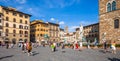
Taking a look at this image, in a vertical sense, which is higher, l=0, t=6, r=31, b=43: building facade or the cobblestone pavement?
l=0, t=6, r=31, b=43: building facade

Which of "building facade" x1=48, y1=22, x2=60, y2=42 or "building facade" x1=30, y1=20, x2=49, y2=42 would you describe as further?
"building facade" x1=48, y1=22, x2=60, y2=42

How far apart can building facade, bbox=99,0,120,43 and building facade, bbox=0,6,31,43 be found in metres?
35.2

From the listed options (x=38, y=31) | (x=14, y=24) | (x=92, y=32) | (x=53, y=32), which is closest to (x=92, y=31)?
(x=92, y=32)

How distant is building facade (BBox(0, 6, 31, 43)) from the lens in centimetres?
5228

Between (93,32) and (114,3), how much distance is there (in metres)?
41.7

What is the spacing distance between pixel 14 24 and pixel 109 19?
38489mm

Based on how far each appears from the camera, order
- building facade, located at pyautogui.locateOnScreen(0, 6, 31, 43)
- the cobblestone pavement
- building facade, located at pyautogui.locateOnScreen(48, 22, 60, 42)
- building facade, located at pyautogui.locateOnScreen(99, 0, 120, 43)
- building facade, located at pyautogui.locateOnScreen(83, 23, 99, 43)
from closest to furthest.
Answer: the cobblestone pavement → building facade, located at pyautogui.locateOnScreen(99, 0, 120, 43) → building facade, located at pyautogui.locateOnScreen(0, 6, 31, 43) → building facade, located at pyautogui.locateOnScreen(83, 23, 99, 43) → building facade, located at pyautogui.locateOnScreen(48, 22, 60, 42)

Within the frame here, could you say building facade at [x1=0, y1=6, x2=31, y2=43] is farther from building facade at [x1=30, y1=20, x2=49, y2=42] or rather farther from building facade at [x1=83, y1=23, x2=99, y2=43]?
building facade at [x1=83, y1=23, x2=99, y2=43]

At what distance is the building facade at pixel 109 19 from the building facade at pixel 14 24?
35.2m

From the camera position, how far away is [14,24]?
56.2m

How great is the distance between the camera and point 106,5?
31.9 meters

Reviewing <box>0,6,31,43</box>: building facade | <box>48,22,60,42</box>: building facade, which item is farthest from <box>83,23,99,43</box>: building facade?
<box>0,6,31,43</box>: building facade

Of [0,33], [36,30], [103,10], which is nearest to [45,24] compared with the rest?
[36,30]

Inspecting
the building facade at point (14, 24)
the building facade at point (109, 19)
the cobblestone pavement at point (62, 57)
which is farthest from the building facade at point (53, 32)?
the cobblestone pavement at point (62, 57)
